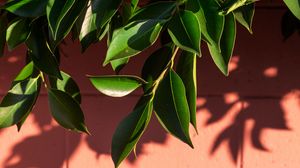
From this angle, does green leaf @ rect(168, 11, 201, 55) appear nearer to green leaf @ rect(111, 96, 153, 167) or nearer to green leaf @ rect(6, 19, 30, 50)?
green leaf @ rect(111, 96, 153, 167)

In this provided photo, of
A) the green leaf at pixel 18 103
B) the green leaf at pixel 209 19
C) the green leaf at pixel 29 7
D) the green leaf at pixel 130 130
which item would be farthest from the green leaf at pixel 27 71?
the green leaf at pixel 209 19

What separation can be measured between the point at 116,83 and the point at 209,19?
0.23 m

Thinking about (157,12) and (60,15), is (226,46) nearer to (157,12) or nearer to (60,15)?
(157,12)

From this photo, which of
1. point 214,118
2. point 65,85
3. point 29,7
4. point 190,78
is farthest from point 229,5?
point 214,118

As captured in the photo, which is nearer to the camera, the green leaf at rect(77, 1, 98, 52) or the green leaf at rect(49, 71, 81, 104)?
the green leaf at rect(77, 1, 98, 52)

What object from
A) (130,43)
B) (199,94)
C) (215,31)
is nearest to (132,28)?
(130,43)

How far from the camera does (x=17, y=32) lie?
44.3 inches

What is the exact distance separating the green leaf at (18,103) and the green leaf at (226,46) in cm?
44

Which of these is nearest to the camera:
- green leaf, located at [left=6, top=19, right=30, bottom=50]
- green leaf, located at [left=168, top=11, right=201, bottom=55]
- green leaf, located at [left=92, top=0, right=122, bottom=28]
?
green leaf, located at [left=168, top=11, right=201, bottom=55]

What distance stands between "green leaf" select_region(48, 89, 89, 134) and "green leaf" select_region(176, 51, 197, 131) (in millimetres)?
259

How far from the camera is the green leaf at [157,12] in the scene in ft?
3.16

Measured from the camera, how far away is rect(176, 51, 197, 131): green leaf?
0.99m

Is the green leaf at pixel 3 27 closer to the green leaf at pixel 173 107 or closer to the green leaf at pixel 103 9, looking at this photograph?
the green leaf at pixel 103 9

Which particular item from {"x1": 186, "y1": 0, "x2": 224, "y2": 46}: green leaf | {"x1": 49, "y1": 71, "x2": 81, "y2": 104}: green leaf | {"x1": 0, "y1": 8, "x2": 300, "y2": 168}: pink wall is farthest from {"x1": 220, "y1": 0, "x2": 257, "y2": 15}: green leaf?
{"x1": 0, "y1": 8, "x2": 300, "y2": 168}: pink wall
